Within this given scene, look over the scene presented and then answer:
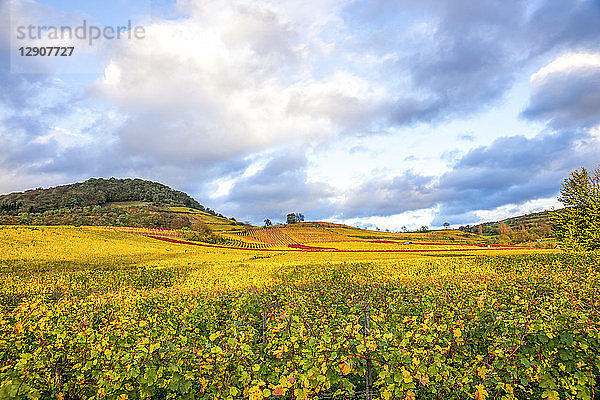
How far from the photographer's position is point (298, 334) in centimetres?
683

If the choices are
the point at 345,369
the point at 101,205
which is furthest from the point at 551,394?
the point at 101,205

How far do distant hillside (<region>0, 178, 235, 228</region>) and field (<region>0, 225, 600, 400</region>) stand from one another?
209 ft

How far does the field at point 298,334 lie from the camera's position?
5160mm

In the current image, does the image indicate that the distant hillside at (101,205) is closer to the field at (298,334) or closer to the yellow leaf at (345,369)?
the field at (298,334)

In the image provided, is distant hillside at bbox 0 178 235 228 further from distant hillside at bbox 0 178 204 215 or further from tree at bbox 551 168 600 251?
tree at bbox 551 168 600 251

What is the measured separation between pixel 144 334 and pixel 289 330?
399 cm

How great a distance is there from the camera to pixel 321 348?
17.4 feet

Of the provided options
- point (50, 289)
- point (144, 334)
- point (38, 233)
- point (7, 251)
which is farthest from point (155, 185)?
point (144, 334)

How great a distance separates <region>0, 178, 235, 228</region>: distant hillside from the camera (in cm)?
8894

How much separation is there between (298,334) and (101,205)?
153 m

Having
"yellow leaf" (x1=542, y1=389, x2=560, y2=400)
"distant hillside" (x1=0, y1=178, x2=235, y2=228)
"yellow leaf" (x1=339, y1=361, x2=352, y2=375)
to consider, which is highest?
"distant hillside" (x1=0, y1=178, x2=235, y2=228)

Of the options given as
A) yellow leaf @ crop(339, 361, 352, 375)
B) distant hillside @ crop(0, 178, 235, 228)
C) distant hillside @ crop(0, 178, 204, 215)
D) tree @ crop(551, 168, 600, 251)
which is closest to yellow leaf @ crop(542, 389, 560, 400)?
yellow leaf @ crop(339, 361, 352, 375)

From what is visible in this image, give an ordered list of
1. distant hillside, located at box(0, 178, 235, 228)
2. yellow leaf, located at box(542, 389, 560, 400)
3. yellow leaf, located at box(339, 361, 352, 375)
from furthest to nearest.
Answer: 1. distant hillside, located at box(0, 178, 235, 228)
2. yellow leaf, located at box(339, 361, 352, 375)
3. yellow leaf, located at box(542, 389, 560, 400)

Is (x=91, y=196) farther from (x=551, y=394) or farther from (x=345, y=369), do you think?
(x=551, y=394)
